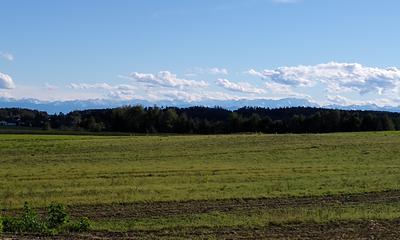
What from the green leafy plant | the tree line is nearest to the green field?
the green leafy plant

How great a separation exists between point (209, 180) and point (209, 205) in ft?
30.9

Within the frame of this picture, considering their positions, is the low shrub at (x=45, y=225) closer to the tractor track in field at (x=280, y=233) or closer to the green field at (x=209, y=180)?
the tractor track in field at (x=280, y=233)

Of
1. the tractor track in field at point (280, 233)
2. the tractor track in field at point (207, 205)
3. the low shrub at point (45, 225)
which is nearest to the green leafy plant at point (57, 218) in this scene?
the low shrub at point (45, 225)

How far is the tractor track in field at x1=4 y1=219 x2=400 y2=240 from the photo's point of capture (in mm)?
16406

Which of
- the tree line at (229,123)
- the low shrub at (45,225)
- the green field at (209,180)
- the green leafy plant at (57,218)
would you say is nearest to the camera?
the low shrub at (45,225)

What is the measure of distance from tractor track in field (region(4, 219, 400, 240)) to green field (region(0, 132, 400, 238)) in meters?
0.74

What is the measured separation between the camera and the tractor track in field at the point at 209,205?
21.8 metres

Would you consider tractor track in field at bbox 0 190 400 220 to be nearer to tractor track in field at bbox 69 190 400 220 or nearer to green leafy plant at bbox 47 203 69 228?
tractor track in field at bbox 69 190 400 220

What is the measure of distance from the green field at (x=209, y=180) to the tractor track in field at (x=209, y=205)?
0.51 feet

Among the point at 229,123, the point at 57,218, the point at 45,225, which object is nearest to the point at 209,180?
the point at 57,218

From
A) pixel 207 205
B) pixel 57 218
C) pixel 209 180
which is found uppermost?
pixel 57 218

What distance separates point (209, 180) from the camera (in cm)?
3312

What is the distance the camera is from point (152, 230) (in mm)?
17641

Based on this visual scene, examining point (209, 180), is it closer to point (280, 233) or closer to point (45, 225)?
point (280, 233)
